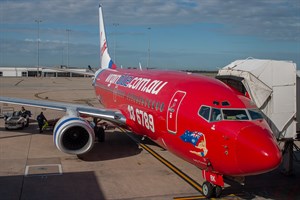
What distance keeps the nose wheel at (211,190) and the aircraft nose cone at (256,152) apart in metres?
1.81

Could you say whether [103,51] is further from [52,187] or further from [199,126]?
[199,126]

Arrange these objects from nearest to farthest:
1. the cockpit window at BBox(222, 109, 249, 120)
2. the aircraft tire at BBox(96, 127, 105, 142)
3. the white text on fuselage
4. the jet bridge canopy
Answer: the cockpit window at BBox(222, 109, 249, 120) < the jet bridge canopy < the white text on fuselage < the aircraft tire at BBox(96, 127, 105, 142)

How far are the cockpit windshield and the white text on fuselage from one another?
4.05 metres

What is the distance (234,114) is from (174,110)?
7.83ft

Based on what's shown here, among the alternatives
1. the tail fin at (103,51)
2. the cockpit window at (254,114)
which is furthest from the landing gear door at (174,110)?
the tail fin at (103,51)

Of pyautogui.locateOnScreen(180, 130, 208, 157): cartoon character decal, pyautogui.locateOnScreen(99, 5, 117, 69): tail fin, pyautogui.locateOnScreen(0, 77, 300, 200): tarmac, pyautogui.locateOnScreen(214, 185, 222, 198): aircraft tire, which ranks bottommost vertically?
pyautogui.locateOnScreen(0, 77, 300, 200): tarmac

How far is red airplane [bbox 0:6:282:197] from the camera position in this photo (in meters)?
9.65

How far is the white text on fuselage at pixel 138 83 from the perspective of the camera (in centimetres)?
1508

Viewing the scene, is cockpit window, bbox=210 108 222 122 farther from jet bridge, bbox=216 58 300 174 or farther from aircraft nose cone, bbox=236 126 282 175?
jet bridge, bbox=216 58 300 174

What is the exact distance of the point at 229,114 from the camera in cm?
1057

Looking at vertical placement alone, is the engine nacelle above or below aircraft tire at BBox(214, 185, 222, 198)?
above

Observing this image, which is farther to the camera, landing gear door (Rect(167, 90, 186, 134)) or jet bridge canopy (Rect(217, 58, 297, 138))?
jet bridge canopy (Rect(217, 58, 297, 138))

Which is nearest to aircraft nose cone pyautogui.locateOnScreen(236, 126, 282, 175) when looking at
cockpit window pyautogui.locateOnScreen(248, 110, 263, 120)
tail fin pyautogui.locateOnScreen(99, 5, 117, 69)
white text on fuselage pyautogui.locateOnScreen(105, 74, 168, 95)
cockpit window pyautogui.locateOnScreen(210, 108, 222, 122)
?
cockpit window pyautogui.locateOnScreen(248, 110, 263, 120)

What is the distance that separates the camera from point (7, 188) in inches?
479
